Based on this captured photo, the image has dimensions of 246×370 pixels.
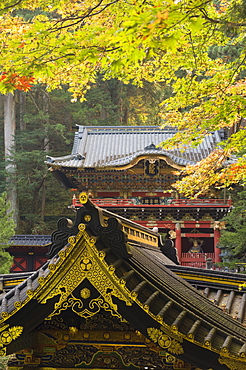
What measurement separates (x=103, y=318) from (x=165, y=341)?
65 centimetres

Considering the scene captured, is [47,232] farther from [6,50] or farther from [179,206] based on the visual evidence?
[6,50]

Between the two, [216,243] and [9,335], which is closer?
[9,335]

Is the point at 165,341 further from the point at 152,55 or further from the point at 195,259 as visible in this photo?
the point at 195,259

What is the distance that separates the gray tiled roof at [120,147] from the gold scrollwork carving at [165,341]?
540 inches

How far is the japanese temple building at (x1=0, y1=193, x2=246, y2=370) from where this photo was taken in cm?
253

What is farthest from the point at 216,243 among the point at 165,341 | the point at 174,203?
the point at 165,341

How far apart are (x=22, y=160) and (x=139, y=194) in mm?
8548

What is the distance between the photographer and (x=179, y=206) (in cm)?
1641

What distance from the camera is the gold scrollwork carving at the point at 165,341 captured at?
2.54m

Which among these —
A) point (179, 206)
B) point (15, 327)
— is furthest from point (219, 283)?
point (179, 206)

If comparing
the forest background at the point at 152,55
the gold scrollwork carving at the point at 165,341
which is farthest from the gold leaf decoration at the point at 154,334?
the forest background at the point at 152,55

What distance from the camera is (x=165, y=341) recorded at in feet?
8.39

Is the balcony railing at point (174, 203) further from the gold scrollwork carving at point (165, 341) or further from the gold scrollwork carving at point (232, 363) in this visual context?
the gold scrollwork carving at point (232, 363)

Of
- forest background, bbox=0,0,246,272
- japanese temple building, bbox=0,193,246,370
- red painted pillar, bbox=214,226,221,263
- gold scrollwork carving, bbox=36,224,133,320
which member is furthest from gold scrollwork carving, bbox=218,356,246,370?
red painted pillar, bbox=214,226,221,263
